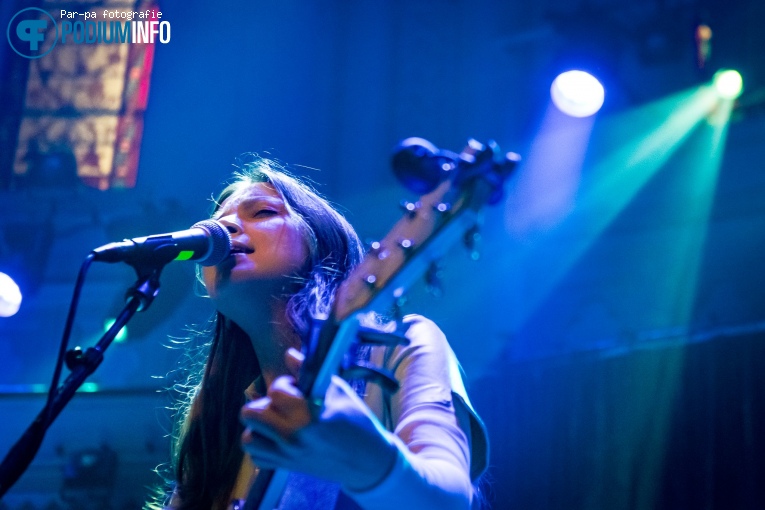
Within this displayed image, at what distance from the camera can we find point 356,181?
31.3 feet

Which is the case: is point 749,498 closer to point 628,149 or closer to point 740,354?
point 740,354

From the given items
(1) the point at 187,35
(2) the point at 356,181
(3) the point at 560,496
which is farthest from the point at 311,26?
(3) the point at 560,496

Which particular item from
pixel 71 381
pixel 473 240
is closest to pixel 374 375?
pixel 473 240

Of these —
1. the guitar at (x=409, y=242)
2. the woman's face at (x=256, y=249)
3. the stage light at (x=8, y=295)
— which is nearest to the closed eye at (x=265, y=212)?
the woman's face at (x=256, y=249)

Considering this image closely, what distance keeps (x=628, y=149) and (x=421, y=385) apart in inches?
293

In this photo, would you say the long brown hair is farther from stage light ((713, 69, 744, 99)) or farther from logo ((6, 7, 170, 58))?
logo ((6, 7, 170, 58))

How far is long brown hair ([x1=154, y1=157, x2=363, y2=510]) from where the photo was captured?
2400 mm

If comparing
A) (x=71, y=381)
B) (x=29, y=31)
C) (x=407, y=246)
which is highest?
(x=29, y=31)

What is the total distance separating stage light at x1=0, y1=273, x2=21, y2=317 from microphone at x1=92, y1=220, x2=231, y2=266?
21.1ft

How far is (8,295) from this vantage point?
Answer: 25.3 feet

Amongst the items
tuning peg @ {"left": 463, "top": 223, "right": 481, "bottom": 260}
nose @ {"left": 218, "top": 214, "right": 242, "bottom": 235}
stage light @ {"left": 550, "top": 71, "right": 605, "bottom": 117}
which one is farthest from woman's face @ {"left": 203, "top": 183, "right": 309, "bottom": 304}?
stage light @ {"left": 550, "top": 71, "right": 605, "bottom": 117}

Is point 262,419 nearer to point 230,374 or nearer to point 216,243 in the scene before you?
point 216,243

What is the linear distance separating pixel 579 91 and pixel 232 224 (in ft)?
16.7

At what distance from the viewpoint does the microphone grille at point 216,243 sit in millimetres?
2043
